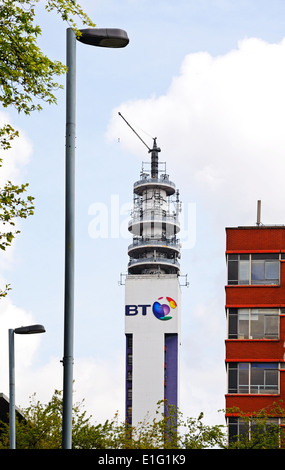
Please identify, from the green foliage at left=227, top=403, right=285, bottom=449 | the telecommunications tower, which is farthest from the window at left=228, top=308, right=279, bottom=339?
the telecommunications tower

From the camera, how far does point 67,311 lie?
1730 cm

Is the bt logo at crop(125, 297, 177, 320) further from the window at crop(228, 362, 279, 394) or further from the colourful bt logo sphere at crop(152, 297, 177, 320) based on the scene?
the window at crop(228, 362, 279, 394)

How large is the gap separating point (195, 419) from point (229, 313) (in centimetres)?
1091

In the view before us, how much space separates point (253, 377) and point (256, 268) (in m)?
6.69

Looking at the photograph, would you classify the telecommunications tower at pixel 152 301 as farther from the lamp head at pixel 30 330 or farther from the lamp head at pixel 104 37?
the lamp head at pixel 104 37

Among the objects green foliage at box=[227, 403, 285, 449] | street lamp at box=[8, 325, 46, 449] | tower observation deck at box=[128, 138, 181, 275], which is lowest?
green foliage at box=[227, 403, 285, 449]

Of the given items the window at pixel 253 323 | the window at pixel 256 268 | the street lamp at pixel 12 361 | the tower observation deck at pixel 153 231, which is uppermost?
the tower observation deck at pixel 153 231

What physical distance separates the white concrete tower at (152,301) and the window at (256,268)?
3583 inches

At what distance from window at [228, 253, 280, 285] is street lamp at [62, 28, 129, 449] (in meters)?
42.5

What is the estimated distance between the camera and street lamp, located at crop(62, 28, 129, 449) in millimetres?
17062

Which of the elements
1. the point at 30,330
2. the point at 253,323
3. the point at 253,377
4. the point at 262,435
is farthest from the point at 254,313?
the point at 30,330

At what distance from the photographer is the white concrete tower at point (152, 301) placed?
152 metres

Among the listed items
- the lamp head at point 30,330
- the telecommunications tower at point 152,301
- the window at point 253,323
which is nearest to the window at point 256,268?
the window at point 253,323

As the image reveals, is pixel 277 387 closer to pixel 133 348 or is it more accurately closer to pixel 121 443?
pixel 121 443
